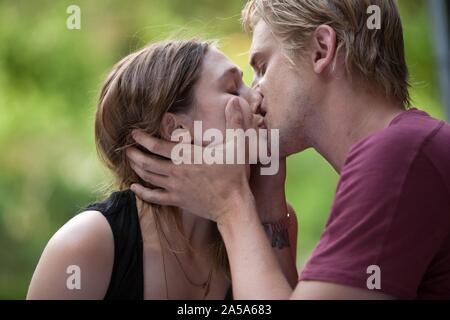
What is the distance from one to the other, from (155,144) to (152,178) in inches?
3.5

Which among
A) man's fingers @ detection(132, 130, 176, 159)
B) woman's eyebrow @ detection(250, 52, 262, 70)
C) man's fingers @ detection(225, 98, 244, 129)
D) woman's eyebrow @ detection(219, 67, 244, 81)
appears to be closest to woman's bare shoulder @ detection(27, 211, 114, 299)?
man's fingers @ detection(132, 130, 176, 159)

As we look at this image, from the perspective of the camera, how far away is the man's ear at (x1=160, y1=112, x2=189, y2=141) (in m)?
1.95

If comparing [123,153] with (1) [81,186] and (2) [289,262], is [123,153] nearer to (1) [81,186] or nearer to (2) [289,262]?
(2) [289,262]

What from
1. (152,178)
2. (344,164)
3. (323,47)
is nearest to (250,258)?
(344,164)

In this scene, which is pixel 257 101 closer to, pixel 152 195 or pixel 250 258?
pixel 152 195

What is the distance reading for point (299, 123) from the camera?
1939 millimetres

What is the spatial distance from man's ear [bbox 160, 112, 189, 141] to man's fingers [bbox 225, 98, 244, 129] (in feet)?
0.42

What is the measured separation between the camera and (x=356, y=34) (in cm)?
190

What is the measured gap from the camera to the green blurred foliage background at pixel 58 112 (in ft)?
19.7

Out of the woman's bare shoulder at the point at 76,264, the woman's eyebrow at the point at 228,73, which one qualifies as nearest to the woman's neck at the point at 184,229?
the woman's bare shoulder at the point at 76,264

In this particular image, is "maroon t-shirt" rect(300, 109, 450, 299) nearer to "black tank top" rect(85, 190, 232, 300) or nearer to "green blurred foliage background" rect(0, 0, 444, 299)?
"black tank top" rect(85, 190, 232, 300)
